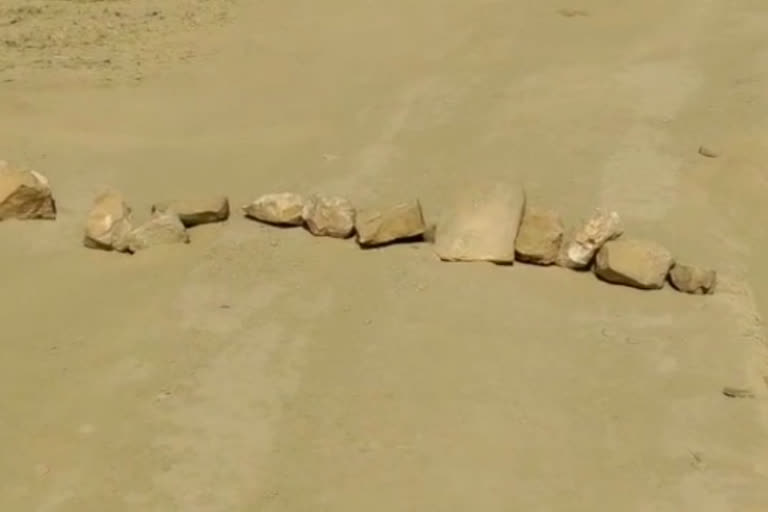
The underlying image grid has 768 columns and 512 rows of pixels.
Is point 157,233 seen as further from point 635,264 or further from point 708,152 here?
point 708,152

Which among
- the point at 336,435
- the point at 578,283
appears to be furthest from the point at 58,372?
the point at 578,283

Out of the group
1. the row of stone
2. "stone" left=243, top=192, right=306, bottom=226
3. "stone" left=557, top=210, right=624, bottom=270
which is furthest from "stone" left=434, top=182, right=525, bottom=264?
"stone" left=243, top=192, right=306, bottom=226

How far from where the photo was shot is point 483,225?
3.98m

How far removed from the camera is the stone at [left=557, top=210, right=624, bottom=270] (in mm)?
3902

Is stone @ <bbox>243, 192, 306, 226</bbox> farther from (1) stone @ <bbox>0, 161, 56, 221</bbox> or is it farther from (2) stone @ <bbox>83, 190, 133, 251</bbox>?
(1) stone @ <bbox>0, 161, 56, 221</bbox>

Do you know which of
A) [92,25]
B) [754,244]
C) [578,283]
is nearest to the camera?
[578,283]

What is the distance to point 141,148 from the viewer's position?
15.4ft

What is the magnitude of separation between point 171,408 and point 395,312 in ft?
2.47

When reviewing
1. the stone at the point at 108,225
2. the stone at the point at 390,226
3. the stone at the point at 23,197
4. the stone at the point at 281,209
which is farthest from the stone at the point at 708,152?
the stone at the point at 23,197

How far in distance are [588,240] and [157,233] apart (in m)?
1.35

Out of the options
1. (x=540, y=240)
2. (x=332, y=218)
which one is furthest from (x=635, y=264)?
(x=332, y=218)

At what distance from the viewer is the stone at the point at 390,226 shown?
13.0 ft

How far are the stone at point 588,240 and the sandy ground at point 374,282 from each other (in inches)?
2.2

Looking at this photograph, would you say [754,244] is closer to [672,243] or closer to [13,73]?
[672,243]
